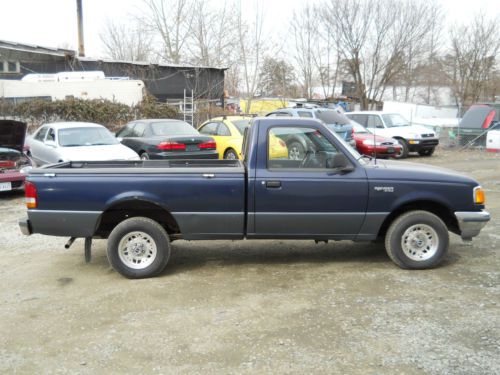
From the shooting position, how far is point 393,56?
106ft

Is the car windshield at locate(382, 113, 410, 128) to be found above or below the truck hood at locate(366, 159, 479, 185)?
above

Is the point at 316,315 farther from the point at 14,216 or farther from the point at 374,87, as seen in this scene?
the point at 374,87

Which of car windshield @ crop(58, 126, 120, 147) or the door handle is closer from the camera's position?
the door handle

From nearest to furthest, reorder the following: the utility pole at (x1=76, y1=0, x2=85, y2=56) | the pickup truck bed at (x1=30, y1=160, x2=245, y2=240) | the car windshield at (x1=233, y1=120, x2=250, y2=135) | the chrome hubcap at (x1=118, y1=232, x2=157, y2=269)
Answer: the pickup truck bed at (x1=30, y1=160, x2=245, y2=240)
the chrome hubcap at (x1=118, y1=232, x2=157, y2=269)
the car windshield at (x1=233, y1=120, x2=250, y2=135)
the utility pole at (x1=76, y1=0, x2=85, y2=56)

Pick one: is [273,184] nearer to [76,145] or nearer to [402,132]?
[76,145]

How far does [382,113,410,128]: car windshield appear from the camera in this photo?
18172 mm

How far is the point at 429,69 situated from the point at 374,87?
604 centimetres

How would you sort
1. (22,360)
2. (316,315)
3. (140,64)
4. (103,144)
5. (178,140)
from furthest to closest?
(140,64)
(178,140)
(103,144)
(316,315)
(22,360)

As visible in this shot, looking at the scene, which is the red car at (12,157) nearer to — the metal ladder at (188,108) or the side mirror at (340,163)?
the side mirror at (340,163)

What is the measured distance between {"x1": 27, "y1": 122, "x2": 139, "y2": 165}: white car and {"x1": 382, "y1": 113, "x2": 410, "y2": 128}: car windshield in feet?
33.4

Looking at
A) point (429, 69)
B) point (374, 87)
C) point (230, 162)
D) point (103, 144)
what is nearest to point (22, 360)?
point (230, 162)

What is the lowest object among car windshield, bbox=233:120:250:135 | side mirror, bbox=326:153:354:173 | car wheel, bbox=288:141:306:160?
side mirror, bbox=326:153:354:173

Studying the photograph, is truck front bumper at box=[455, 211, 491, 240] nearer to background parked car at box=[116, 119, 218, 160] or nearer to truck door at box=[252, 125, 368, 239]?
truck door at box=[252, 125, 368, 239]

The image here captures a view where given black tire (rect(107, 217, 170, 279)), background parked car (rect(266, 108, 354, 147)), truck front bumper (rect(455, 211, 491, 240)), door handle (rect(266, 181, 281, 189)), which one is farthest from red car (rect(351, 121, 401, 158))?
black tire (rect(107, 217, 170, 279))
